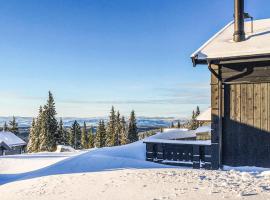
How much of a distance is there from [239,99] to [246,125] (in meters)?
0.98

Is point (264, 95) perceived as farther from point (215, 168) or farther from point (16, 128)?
point (16, 128)

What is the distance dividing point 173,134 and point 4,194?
1038 centimetres

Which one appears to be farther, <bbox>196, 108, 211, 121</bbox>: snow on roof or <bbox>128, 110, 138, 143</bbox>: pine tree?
<bbox>128, 110, 138, 143</bbox>: pine tree

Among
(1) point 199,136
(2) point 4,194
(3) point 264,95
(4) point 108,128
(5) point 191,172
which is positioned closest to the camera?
(2) point 4,194

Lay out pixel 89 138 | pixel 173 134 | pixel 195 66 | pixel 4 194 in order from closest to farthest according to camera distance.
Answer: pixel 4 194
pixel 195 66
pixel 173 134
pixel 89 138

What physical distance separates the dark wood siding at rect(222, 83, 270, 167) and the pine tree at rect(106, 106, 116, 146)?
56.2m

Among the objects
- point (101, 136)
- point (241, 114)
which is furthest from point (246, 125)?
point (101, 136)

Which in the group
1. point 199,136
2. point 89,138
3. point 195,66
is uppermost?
point 195,66

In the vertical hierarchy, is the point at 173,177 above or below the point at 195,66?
below

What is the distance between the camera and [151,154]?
1395 centimetres

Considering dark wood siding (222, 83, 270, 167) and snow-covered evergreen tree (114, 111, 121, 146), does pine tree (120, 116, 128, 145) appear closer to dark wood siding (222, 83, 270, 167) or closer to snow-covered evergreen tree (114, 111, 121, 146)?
snow-covered evergreen tree (114, 111, 121, 146)

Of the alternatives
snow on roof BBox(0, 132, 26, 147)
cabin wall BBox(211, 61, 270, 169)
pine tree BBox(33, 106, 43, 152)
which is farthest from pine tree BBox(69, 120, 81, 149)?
cabin wall BBox(211, 61, 270, 169)

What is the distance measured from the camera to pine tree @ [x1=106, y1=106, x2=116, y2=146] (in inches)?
2689

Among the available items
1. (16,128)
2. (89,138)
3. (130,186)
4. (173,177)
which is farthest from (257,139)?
(89,138)
